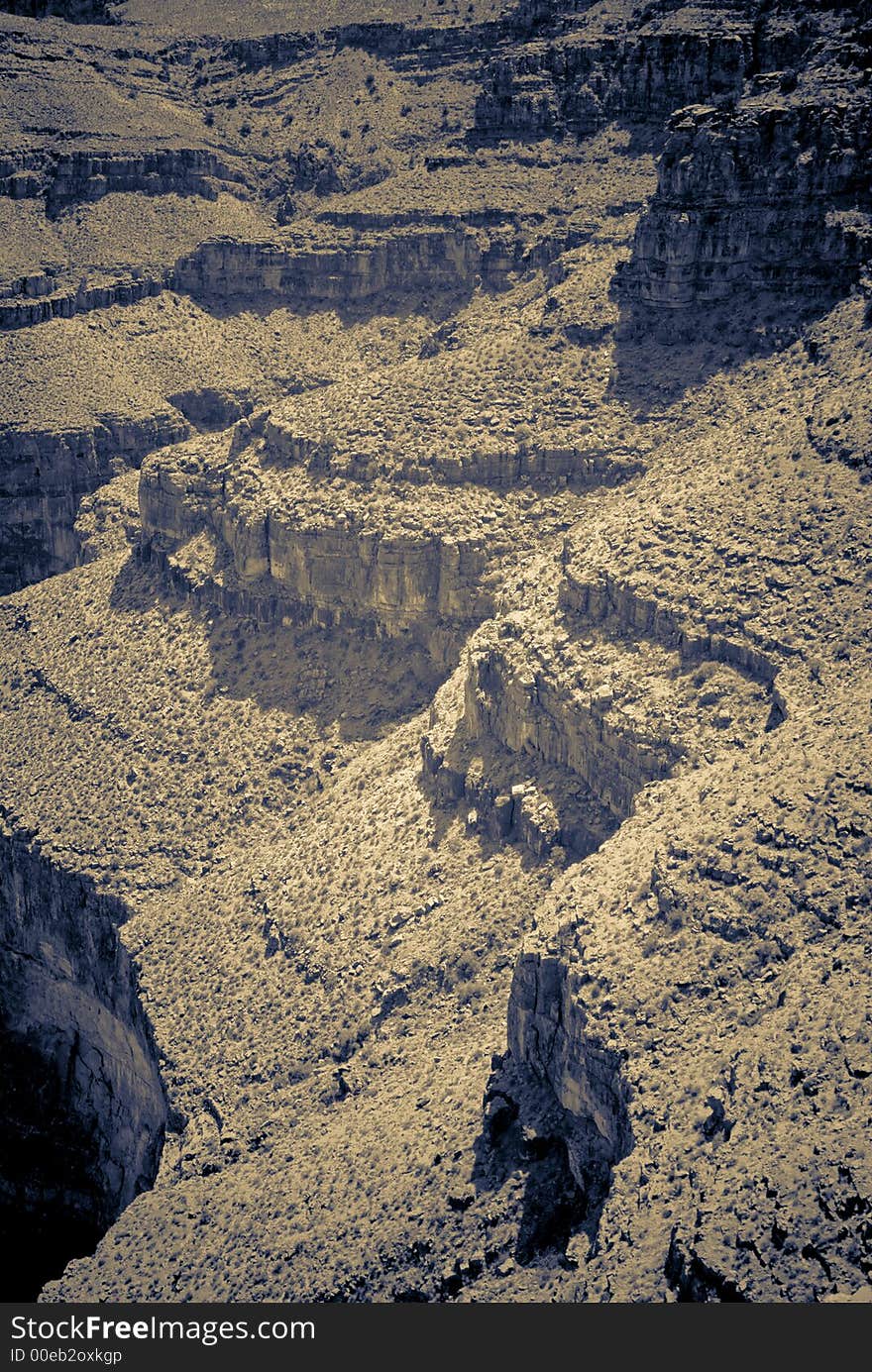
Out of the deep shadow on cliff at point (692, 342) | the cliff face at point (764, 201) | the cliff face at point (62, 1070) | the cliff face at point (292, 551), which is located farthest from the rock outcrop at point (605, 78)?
the cliff face at point (62, 1070)

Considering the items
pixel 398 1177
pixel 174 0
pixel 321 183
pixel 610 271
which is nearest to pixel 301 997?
pixel 398 1177

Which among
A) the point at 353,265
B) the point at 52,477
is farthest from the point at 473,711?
the point at 353,265

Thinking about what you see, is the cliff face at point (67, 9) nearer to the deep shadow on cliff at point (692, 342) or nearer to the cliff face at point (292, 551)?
the cliff face at point (292, 551)

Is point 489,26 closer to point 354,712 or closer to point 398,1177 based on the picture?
point 354,712

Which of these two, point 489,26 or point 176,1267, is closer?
point 176,1267

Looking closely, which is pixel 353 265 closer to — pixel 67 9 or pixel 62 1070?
pixel 62 1070

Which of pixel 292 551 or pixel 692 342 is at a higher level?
pixel 692 342

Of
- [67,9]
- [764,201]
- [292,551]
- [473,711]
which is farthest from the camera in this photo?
[67,9]
